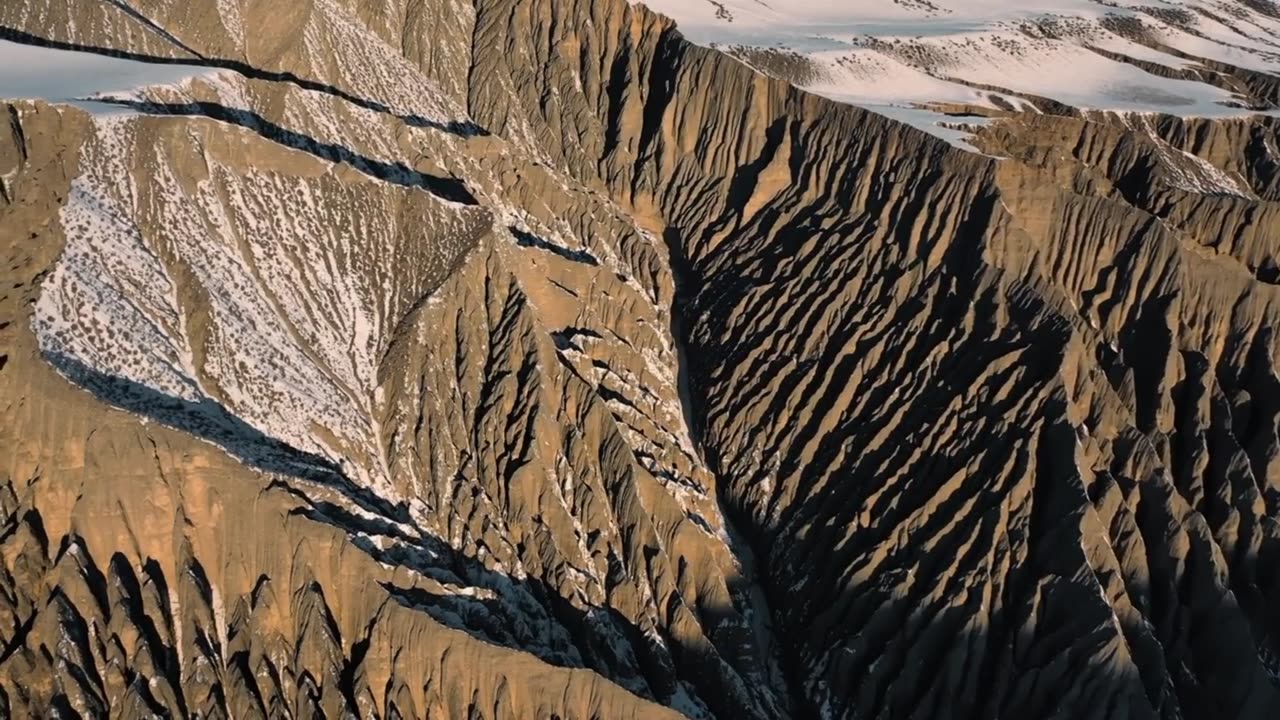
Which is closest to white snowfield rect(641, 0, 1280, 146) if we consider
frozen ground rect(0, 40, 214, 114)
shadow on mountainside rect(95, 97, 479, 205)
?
shadow on mountainside rect(95, 97, 479, 205)

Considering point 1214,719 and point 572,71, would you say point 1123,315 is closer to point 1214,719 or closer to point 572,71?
point 1214,719

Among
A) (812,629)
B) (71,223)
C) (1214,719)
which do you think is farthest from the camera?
(812,629)

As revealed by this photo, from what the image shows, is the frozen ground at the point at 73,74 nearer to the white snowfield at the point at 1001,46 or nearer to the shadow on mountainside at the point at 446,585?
the shadow on mountainside at the point at 446,585

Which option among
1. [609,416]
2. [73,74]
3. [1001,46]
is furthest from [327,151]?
[1001,46]

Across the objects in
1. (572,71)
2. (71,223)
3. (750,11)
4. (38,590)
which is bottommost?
(38,590)

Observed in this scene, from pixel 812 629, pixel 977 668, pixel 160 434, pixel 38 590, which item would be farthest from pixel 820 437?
pixel 38 590

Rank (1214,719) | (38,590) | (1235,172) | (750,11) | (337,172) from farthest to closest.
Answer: (750,11) < (1235,172) < (337,172) < (1214,719) < (38,590)

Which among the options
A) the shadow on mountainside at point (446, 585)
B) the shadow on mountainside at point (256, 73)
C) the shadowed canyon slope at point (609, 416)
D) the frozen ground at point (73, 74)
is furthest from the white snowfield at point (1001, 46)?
the frozen ground at point (73, 74)
